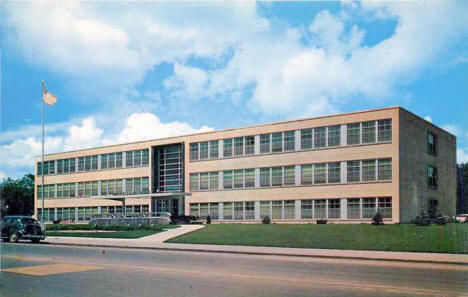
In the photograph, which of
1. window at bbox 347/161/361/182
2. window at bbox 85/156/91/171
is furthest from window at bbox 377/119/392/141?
window at bbox 85/156/91/171

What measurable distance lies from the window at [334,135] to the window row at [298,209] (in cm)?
548

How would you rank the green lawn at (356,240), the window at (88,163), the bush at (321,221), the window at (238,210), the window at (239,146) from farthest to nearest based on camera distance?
1. the window at (88,163)
2. the window at (239,146)
3. the window at (238,210)
4. the bush at (321,221)
5. the green lawn at (356,240)

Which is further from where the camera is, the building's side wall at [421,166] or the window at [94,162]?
the window at [94,162]

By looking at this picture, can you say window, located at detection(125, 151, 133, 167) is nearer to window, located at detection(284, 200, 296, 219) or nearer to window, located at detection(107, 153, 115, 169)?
window, located at detection(107, 153, 115, 169)

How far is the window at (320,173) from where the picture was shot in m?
47.9

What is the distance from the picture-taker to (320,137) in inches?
1908

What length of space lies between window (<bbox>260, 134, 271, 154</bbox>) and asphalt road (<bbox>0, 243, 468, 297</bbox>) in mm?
34397

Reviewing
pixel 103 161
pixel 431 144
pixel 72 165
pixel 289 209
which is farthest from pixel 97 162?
pixel 431 144

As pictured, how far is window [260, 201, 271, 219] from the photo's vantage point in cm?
5194

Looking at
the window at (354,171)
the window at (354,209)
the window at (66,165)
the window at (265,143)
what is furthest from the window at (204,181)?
the window at (66,165)

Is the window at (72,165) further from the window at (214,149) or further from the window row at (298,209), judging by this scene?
the window at (214,149)

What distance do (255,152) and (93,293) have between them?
43.0m

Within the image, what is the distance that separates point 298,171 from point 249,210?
296 inches

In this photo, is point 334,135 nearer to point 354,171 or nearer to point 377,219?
point 354,171
